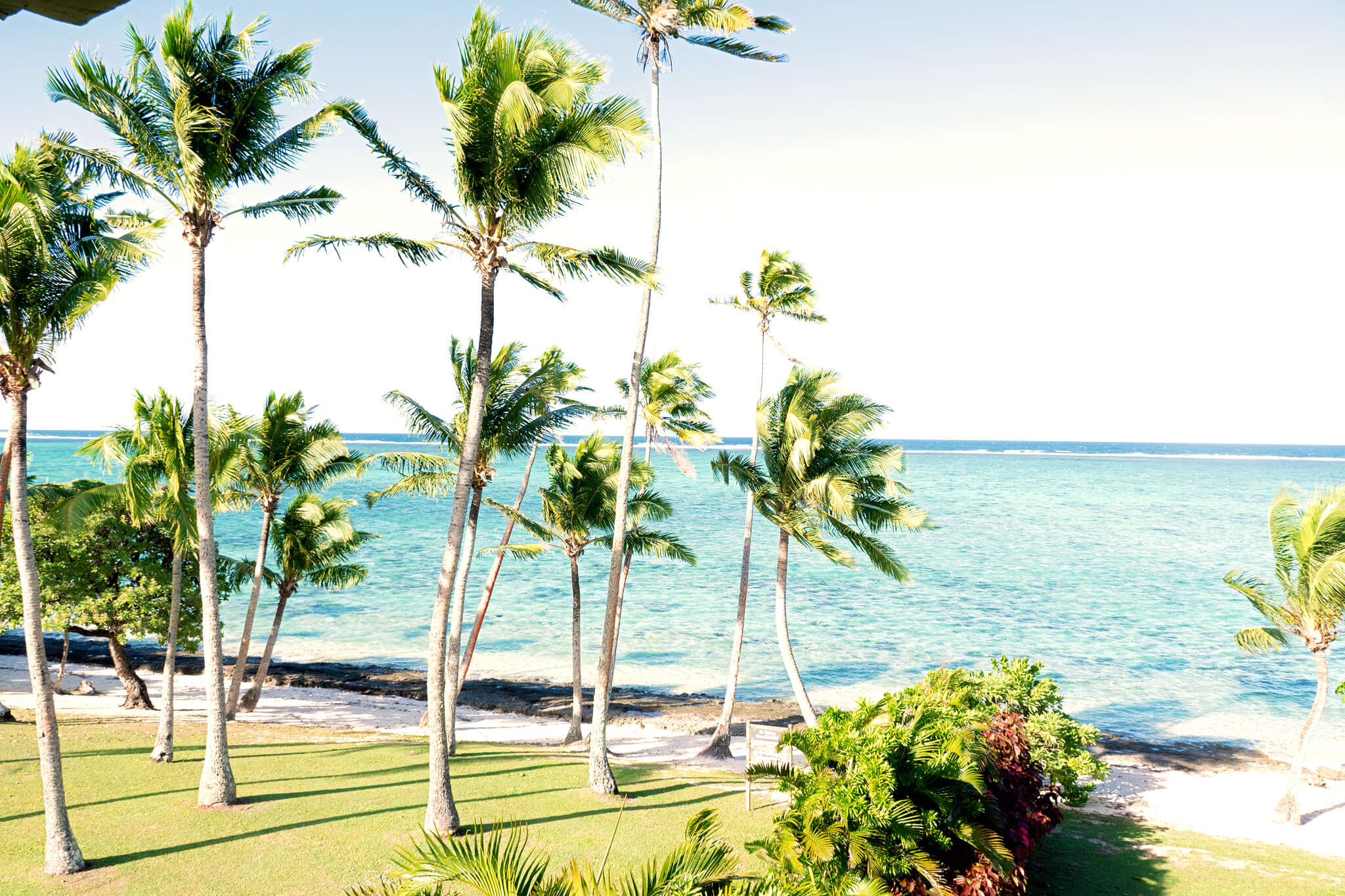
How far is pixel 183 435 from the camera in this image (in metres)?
15.1

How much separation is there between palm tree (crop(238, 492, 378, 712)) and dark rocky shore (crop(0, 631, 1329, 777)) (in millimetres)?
8107

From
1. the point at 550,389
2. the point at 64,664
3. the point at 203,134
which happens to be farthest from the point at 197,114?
the point at 64,664

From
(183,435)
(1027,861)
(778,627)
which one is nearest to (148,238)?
(183,435)

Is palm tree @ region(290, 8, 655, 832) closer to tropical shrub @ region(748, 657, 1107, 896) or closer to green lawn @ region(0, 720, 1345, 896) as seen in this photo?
green lawn @ region(0, 720, 1345, 896)

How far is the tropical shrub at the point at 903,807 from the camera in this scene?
9516 millimetres

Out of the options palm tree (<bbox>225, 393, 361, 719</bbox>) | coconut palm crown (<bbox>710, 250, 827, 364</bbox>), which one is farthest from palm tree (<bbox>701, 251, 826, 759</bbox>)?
palm tree (<bbox>225, 393, 361, 719</bbox>)

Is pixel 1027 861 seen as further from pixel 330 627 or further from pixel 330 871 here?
pixel 330 627

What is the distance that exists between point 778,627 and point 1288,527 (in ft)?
37.5

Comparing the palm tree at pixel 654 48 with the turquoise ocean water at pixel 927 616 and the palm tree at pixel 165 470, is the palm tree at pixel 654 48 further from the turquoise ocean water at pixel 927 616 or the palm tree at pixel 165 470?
the turquoise ocean water at pixel 927 616

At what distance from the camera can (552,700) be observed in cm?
2973

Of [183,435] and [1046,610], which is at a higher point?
[183,435]

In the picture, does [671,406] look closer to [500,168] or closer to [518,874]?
[500,168]

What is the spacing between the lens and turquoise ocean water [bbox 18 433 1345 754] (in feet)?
109

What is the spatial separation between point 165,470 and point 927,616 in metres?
39.8
